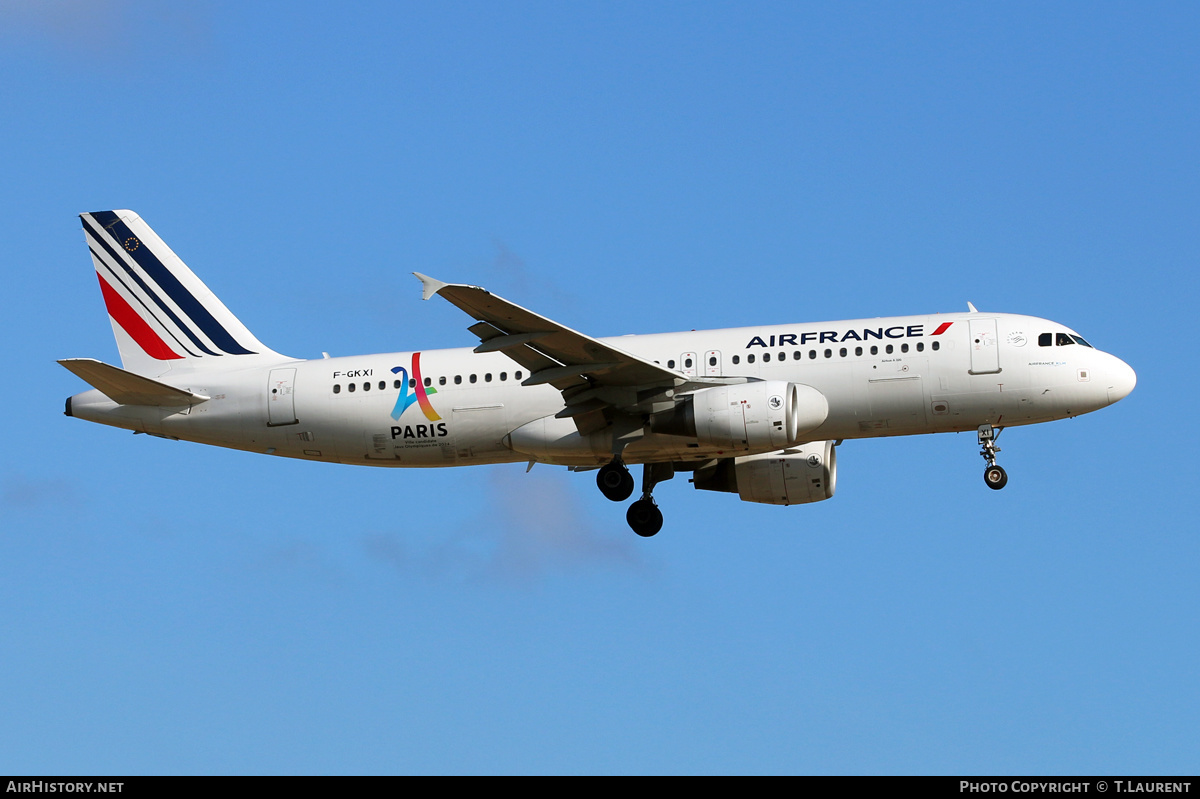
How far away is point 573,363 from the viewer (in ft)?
125

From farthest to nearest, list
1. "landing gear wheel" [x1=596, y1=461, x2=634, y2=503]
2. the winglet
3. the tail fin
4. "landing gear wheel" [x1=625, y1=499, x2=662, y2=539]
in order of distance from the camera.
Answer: the tail fin → "landing gear wheel" [x1=625, y1=499, x2=662, y2=539] → "landing gear wheel" [x1=596, y1=461, x2=634, y2=503] → the winglet

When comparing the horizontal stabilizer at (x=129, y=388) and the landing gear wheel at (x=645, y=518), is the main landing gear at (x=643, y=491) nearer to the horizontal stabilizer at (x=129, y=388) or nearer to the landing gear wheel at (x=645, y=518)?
the landing gear wheel at (x=645, y=518)

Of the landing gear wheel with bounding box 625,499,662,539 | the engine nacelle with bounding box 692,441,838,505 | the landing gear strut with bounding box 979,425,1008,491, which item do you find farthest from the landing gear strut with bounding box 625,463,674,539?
the landing gear strut with bounding box 979,425,1008,491

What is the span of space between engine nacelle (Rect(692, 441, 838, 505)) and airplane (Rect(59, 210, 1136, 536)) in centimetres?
5

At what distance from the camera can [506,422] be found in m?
40.5

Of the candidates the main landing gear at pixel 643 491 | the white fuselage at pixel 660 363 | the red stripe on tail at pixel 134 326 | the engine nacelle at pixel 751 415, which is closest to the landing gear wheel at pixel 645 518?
the main landing gear at pixel 643 491

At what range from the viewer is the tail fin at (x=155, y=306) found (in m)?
44.2

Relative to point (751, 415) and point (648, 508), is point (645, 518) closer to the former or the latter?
point (648, 508)

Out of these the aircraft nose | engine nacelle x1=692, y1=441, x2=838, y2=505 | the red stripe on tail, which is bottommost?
engine nacelle x1=692, y1=441, x2=838, y2=505

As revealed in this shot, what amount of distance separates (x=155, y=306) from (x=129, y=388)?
4207mm

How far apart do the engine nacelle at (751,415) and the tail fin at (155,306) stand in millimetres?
13173

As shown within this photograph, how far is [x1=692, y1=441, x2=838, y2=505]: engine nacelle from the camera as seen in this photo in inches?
1699

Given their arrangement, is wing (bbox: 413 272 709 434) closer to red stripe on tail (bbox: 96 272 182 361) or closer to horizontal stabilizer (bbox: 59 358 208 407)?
horizontal stabilizer (bbox: 59 358 208 407)
